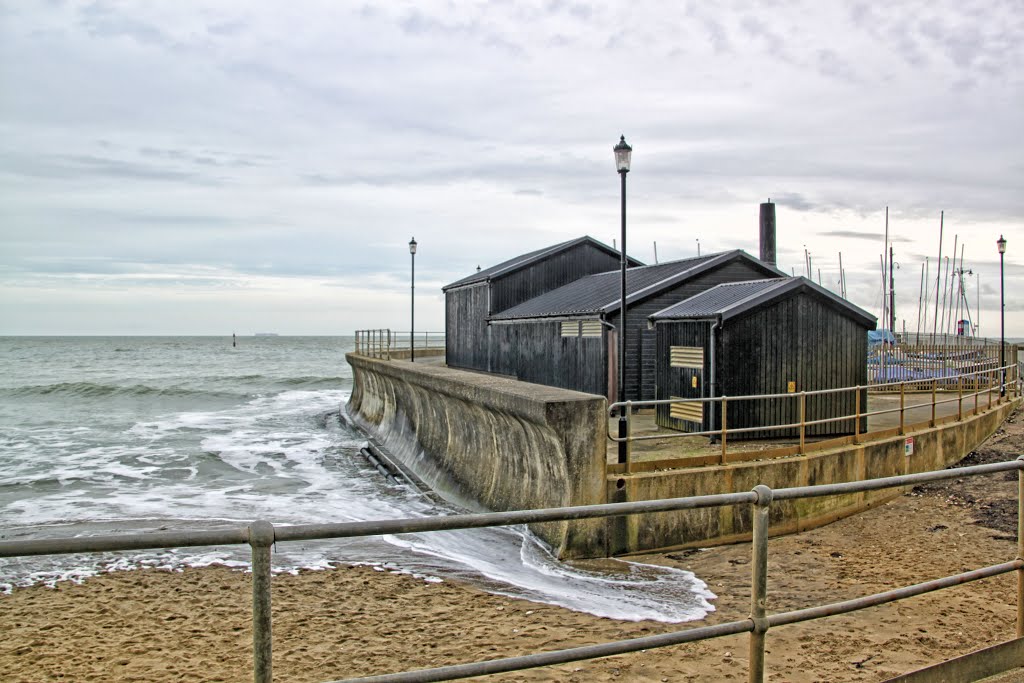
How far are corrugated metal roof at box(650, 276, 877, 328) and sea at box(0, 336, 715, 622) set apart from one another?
5355mm

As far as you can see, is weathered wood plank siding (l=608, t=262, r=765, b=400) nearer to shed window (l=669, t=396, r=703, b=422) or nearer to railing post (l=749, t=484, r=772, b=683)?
shed window (l=669, t=396, r=703, b=422)

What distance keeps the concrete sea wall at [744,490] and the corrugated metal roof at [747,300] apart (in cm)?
247

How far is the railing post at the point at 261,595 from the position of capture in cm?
237

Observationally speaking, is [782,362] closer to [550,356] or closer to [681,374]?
[681,374]

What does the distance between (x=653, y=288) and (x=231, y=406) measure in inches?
951

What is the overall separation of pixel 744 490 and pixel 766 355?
368 centimetres

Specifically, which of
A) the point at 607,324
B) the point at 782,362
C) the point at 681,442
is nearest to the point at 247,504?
the point at 681,442

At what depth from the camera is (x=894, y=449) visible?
12781mm

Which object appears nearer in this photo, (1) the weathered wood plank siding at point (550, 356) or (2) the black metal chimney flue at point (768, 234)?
(1) the weathered wood plank siding at point (550, 356)

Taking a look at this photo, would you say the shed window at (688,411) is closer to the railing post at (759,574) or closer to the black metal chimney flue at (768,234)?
the railing post at (759,574)

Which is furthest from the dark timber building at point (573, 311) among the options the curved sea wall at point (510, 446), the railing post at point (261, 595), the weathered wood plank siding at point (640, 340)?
the railing post at point (261, 595)

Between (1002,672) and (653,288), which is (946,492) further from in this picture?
(1002,672)

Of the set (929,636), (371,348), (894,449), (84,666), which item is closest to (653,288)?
(894,449)

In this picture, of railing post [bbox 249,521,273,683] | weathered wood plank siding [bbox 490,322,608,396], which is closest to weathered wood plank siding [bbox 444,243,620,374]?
weathered wood plank siding [bbox 490,322,608,396]
